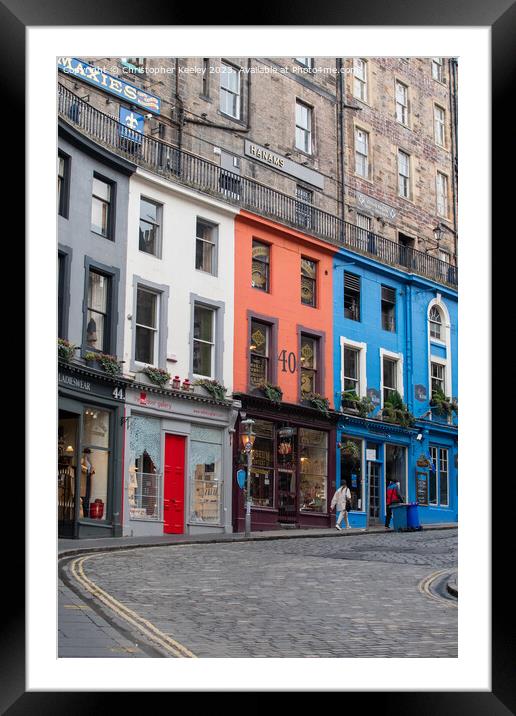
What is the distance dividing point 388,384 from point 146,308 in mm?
2340

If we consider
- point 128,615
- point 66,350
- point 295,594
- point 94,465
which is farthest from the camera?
point 66,350

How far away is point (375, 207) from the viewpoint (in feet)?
32.8

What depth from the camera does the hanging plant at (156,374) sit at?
366 inches

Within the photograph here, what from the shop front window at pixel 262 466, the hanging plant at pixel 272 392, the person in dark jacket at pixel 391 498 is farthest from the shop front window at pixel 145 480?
the person in dark jacket at pixel 391 498

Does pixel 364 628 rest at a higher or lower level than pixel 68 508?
lower

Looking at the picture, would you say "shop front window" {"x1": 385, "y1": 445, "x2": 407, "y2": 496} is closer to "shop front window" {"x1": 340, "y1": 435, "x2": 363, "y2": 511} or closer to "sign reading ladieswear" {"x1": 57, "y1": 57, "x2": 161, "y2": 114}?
"shop front window" {"x1": 340, "y1": 435, "x2": 363, "y2": 511}

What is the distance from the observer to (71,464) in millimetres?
7891

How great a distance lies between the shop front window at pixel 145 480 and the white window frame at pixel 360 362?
189 cm

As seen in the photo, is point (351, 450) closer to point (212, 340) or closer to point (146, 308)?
point (212, 340)

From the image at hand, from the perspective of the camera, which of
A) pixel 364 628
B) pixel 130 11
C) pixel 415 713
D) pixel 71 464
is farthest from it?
pixel 71 464

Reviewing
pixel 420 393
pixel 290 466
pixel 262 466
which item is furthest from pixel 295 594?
pixel 420 393
